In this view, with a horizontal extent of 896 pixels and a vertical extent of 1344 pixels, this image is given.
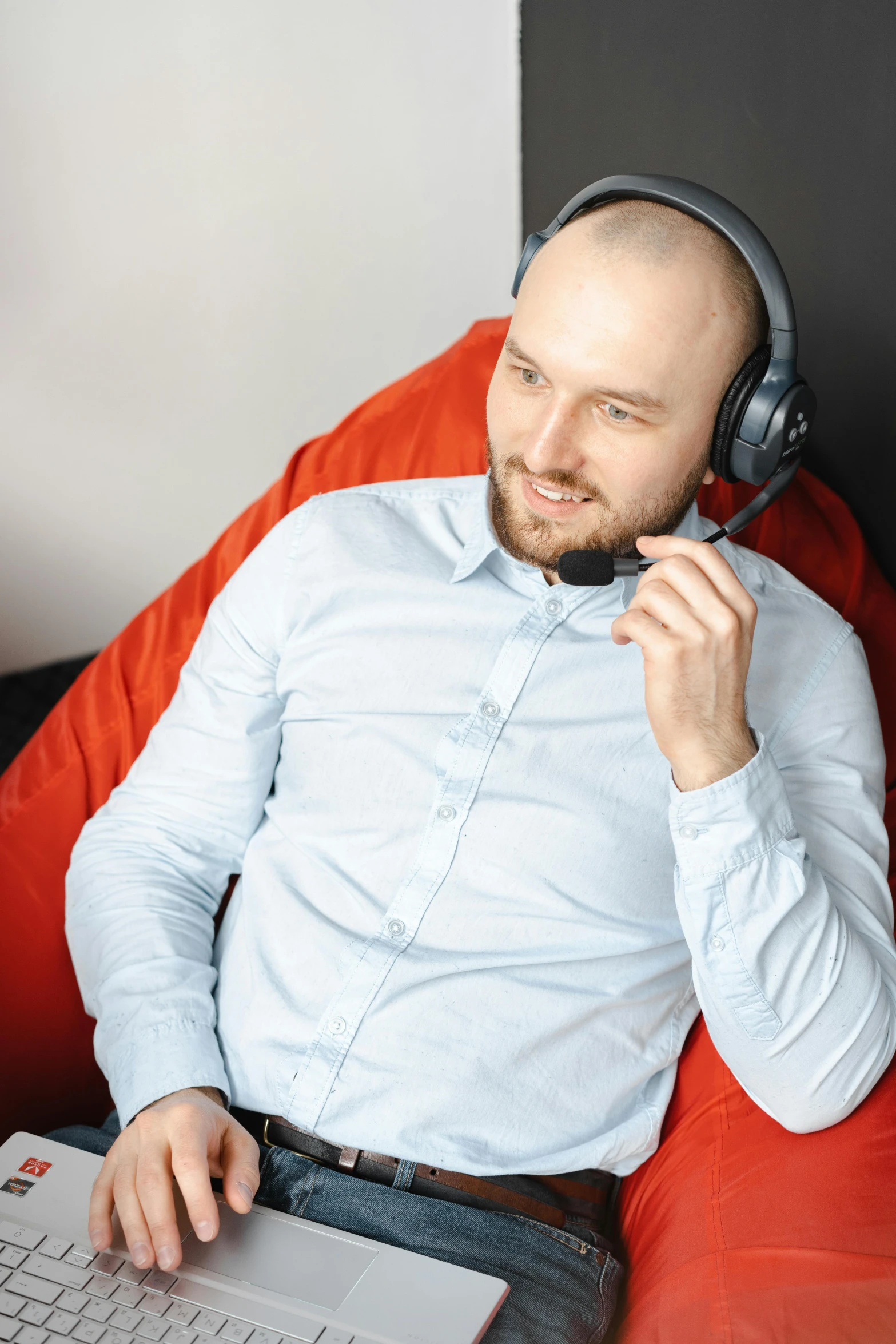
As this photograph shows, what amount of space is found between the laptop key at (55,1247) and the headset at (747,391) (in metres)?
0.65

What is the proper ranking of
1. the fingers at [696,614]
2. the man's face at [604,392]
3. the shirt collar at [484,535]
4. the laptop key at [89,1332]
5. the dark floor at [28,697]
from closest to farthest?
the laptop key at [89,1332]
the fingers at [696,614]
the man's face at [604,392]
the shirt collar at [484,535]
the dark floor at [28,697]

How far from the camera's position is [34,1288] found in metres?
0.78

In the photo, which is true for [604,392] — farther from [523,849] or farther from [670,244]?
[523,849]

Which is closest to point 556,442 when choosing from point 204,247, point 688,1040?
point 688,1040

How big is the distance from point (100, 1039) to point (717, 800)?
0.60 m

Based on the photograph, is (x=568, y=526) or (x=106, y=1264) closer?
(x=106, y=1264)

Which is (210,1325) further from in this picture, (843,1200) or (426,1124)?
(843,1200)

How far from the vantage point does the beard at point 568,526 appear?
1.03 metres

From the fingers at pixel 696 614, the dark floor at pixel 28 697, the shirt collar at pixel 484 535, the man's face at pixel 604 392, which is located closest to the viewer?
the fingers at pixel 696 614

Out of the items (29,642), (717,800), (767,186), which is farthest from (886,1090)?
(29,642)

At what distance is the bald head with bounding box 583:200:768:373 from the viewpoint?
981 mm

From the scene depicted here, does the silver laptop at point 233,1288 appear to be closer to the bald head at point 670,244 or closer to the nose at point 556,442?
the nose at point 556,442

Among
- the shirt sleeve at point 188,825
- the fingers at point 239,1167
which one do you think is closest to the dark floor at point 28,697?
the shirt sleeve at point 188,825

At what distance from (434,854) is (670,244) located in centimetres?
59
